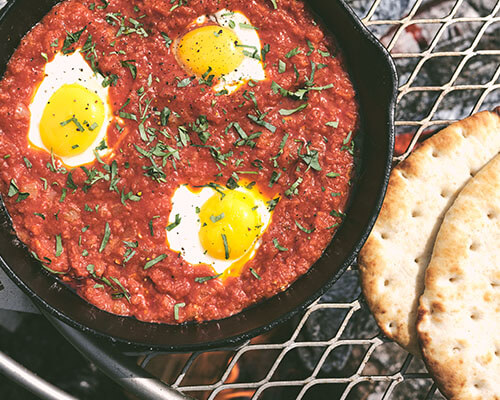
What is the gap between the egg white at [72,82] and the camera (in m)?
3.68

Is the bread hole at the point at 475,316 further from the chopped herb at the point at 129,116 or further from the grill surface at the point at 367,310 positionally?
the chopped herb at the point at 129,116

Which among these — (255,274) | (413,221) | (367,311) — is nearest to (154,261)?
(255,274)

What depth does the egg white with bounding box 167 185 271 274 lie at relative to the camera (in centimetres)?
364

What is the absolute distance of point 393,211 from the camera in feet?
12.4

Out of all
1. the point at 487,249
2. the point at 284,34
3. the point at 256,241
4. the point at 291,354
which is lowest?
the point at 291,354

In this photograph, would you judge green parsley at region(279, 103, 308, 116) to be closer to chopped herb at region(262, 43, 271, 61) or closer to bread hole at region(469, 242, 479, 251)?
chopped herb at region(262, 43, 271, 61)

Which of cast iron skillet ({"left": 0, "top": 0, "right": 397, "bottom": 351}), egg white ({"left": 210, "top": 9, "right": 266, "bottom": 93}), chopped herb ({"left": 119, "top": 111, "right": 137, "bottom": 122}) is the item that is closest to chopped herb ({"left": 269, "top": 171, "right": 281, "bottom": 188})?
cast iron skillet ({"left": 0, "top": 0, "right": 397, "bottom": 351})

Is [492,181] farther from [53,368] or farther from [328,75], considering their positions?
[53,368]

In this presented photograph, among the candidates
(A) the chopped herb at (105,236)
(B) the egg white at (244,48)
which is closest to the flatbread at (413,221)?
(B) the egg white at (244,48)

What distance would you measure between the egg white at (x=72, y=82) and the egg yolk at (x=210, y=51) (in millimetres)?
622

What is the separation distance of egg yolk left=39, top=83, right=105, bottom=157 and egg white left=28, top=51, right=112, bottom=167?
0.06m

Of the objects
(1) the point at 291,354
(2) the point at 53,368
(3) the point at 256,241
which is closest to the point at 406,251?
(3) the point at 256,241

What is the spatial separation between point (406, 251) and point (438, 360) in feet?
2.54

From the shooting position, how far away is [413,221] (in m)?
3.78
